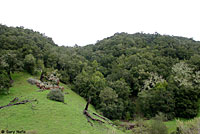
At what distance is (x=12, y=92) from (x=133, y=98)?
4036 cm

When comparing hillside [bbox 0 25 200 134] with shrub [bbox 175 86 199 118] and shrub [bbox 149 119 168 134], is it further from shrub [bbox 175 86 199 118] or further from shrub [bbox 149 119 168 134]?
shrub [bbox 149 119 168 134]

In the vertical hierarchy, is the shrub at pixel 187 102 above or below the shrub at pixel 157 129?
above

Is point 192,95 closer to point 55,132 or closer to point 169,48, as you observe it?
point 169,48

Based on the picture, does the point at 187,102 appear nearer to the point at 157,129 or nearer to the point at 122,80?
the point at 122,80

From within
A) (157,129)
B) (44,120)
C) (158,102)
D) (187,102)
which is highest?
(187,102)

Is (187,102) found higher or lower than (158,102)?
higher

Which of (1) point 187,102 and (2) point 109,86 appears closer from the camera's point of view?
(1) point 187,102

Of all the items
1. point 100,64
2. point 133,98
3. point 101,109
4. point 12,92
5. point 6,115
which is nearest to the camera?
point 6,115

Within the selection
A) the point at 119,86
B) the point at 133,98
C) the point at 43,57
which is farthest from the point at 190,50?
the point at 43,57

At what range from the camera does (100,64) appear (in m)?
72.9

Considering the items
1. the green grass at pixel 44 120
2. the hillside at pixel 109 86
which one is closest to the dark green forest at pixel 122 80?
the hillside at pixel 109 86

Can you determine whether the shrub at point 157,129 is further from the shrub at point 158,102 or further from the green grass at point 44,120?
the shrub at point 158,102

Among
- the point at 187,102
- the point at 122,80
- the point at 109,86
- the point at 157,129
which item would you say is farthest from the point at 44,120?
the point at 187,102

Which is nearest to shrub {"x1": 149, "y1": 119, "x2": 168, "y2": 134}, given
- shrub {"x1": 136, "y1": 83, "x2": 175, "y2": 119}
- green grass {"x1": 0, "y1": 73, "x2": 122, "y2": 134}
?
green grass {"x1": 0, "y1": 73, "x2": 122, "y2": 134}
